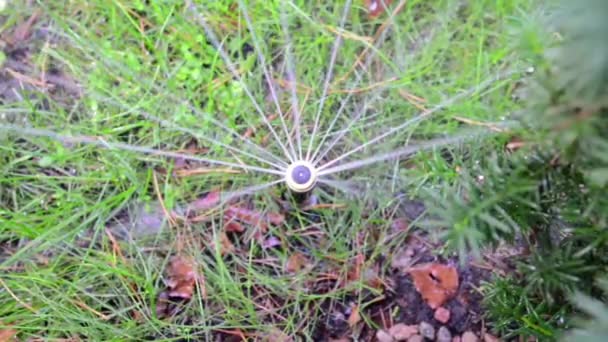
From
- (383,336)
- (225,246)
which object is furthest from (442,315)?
(225,246)

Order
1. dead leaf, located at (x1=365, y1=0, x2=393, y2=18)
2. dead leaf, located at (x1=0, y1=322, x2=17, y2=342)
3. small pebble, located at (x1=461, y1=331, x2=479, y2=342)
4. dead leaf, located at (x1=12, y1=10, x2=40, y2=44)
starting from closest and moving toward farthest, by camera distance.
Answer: small pebble, located at (x1=461, y1=331, x2=479, y2=342) → dead leaf, located at (x1=0, y1=322, x2=17, y2=342) → dead leaf, located at (x1=365, y1=0, x2=393, y2=18) → dead leaf, located at (x1=12, y1=10, x2=40, y2=44)

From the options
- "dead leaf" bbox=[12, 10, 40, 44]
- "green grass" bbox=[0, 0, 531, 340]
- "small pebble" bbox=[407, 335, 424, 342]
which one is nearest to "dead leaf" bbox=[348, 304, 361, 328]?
"green grass" bbox=[0, 0, 531, 340]

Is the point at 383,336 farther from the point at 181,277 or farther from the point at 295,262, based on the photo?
the point at 181,277

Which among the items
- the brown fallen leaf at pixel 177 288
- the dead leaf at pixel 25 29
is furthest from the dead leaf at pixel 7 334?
the dead leaf at pixel 25 29

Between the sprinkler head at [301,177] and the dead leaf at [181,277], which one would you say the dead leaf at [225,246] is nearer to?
the dead leaf at [181,277]

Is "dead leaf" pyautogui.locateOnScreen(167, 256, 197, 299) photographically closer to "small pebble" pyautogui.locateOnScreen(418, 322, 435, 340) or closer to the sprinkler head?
the sprinkler head

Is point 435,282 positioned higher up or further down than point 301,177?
further down
